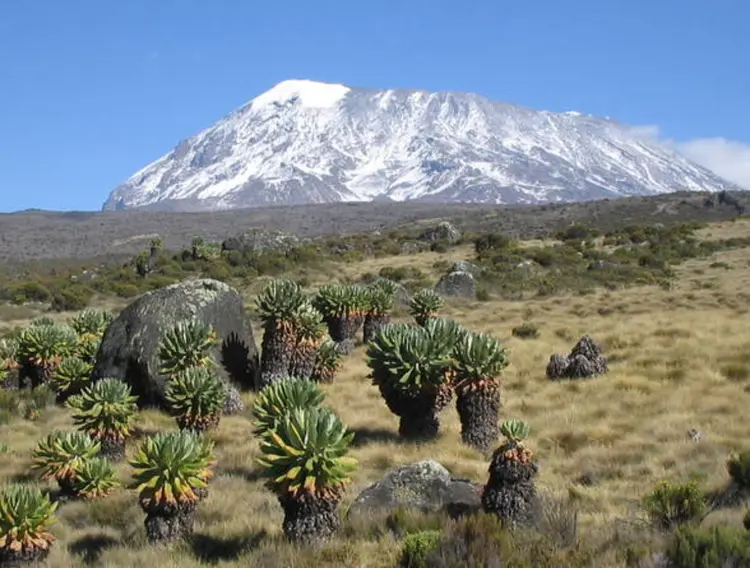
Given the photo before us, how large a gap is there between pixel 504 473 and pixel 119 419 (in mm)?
7086

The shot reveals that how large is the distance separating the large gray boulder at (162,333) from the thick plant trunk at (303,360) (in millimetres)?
1341

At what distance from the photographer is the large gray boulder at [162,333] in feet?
51.8

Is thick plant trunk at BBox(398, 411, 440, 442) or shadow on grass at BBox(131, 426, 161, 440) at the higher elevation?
thick plant trunk at BBox(398, 411, 440, 442)

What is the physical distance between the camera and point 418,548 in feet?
22.9

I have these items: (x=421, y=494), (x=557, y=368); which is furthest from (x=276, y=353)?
(x=421, y=494)

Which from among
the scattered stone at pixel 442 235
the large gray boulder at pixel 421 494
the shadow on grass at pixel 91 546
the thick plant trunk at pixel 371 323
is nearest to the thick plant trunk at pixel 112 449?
the shadow on grass at pixel 91 546

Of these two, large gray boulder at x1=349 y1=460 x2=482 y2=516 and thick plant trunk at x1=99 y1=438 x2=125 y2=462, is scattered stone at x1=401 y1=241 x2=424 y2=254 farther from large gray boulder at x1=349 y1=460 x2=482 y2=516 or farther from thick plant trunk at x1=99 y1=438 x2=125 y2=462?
large gray boulder at x1=349 y1=460 x2=482 y2=516

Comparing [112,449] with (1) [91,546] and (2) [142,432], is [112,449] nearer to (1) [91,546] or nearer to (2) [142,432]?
(2) [142,432]

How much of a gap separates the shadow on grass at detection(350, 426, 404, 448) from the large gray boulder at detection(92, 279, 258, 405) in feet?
14.0

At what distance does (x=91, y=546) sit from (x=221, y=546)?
1736 millimetres

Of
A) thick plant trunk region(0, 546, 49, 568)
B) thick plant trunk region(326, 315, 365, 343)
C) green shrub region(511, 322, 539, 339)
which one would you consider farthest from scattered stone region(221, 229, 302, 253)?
thick plant trunk region(0, 546, 49, 568)

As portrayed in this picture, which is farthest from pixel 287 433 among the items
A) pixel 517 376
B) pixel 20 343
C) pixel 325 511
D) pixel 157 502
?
pixel 20 343

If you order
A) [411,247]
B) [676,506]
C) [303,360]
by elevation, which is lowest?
[676,506]

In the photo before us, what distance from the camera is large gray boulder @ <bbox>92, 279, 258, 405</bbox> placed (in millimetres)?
15789
